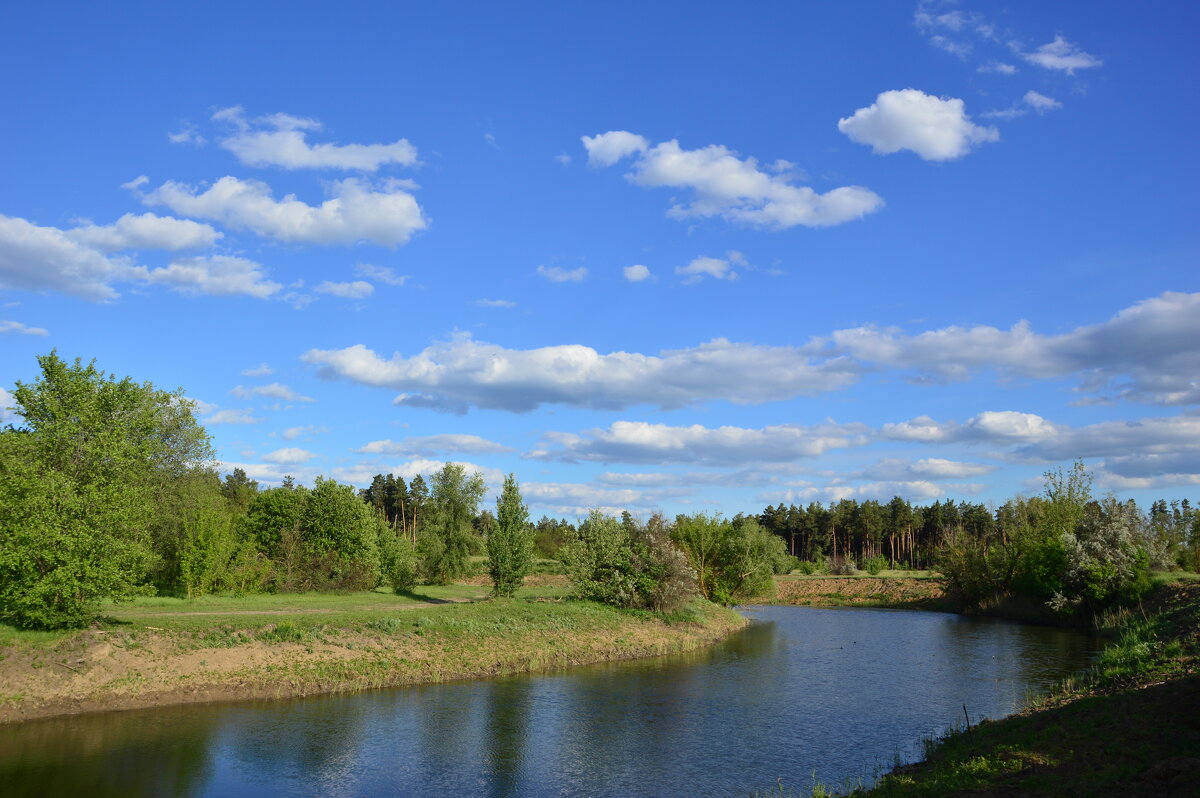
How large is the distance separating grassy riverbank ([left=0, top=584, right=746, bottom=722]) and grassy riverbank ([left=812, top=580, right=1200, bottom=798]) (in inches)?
903

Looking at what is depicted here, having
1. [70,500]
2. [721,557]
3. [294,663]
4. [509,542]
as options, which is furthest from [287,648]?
[721,557]

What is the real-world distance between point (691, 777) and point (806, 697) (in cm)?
1334

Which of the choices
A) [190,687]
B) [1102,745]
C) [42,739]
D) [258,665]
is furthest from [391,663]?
[1102,745]

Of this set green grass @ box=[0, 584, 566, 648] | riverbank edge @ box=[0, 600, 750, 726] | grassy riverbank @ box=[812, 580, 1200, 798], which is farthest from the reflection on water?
green grass @ box=[0, 584, 566, 648]

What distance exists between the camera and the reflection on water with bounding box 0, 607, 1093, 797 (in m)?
21.3

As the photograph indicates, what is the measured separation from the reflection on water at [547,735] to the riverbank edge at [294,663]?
1.20 m

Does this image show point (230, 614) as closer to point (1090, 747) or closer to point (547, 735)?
point (547, 735)

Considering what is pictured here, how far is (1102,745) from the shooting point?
57.6 ft

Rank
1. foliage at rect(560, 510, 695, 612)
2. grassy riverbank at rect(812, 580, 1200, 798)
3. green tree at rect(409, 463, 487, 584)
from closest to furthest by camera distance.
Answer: grassy riverbank at rect(812, 580, 1200, 798) → foliage at rect(560, 510, 695, 612) → green tree at rect(409, 463, 487, 584)

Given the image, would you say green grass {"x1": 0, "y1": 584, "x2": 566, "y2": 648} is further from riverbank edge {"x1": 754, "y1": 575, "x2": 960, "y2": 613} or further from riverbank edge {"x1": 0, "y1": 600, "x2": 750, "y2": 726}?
riverbank edge {"x1": 754, "y1": 575, "x2": 960, "y2": 613}

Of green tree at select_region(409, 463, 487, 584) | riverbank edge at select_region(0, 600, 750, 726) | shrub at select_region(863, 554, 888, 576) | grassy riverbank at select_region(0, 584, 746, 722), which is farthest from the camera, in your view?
shrub at select_region(863, 554, 888, 576)

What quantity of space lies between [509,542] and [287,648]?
21.3 m

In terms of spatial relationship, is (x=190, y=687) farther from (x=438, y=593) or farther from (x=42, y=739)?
(x=438, y=593)

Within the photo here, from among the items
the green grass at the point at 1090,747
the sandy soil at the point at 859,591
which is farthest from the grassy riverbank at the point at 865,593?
the green grass at the point at 1090,747
